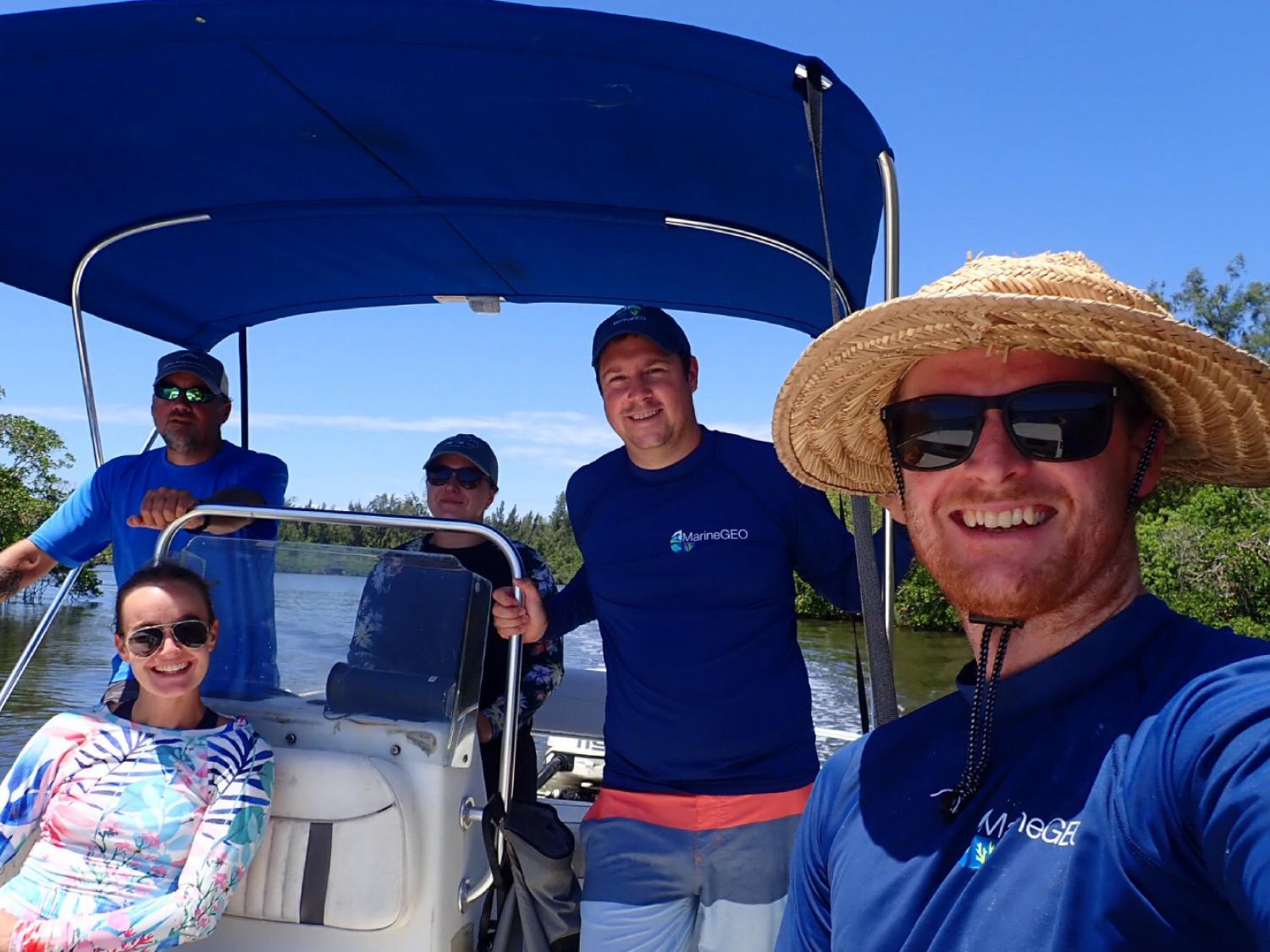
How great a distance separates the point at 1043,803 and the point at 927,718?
28cm

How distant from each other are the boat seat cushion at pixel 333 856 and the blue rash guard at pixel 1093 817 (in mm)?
1335

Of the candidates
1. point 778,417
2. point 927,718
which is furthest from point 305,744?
point 927,718

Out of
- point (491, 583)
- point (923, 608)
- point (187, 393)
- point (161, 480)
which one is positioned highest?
point (187, 393)

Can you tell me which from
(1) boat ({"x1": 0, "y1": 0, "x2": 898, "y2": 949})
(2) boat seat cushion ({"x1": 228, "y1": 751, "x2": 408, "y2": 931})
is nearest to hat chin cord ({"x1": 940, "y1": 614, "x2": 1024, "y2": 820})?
(1) boat ({"x1": 0, "y1": 0, "x2": 898, "y2": 949})

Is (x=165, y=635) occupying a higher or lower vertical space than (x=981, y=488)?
lower

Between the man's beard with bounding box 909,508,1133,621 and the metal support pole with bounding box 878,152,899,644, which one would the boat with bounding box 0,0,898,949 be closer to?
the metal support pole with bounding box 878,152,899,644

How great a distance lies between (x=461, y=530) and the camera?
232 cm

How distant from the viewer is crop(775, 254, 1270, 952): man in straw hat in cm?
76

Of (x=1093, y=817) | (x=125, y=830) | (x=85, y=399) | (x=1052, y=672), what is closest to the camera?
(x=1093, y=817)

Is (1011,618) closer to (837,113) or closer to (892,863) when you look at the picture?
(892,863)

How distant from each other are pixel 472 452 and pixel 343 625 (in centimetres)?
94

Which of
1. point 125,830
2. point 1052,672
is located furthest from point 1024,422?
point 125,830

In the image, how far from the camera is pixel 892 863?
98cm

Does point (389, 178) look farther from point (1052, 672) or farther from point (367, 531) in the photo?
point (1052, 672)
